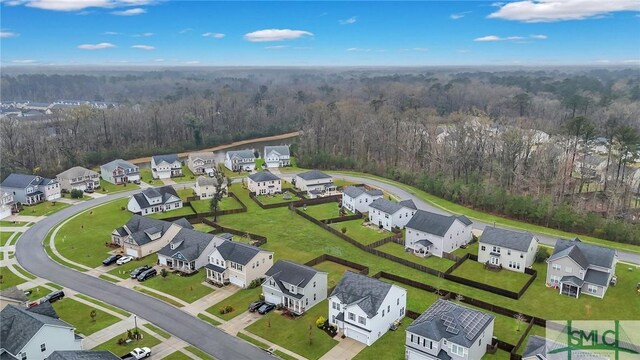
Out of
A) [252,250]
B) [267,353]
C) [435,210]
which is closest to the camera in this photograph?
[267,353]

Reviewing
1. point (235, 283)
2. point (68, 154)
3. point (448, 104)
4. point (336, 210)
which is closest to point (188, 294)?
point (235, 283)

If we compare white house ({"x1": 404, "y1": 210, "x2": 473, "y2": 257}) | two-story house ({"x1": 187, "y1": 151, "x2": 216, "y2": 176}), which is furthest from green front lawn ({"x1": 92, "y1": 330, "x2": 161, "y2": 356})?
two-story house ({"x1": 187, "y1": 151, "x2": 216, "y2": 176})

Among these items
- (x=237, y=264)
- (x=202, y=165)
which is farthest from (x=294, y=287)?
(x=202, y=165)

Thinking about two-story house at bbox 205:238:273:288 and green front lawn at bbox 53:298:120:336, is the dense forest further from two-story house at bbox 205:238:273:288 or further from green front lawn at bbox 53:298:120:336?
green front lawn at bbox 53:298:120:336

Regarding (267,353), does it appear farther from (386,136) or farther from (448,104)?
(448,104)

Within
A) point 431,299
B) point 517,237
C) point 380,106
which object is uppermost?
point 380,106

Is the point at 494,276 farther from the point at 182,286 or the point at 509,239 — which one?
the point at 182,286
